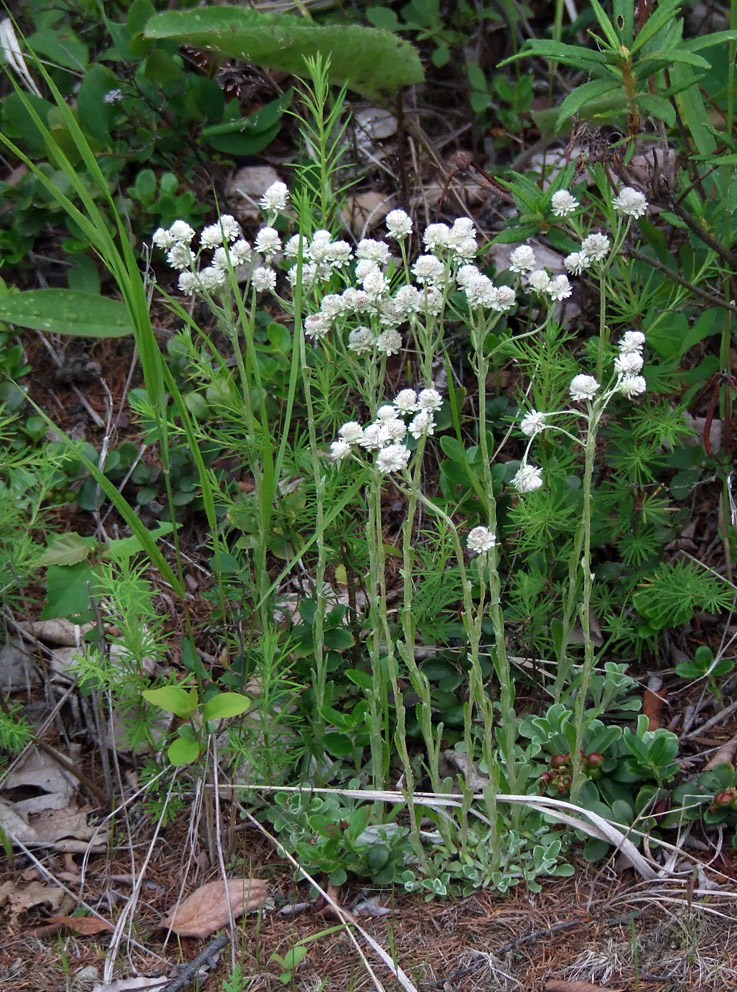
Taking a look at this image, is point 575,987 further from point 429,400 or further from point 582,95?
A: point 582,95

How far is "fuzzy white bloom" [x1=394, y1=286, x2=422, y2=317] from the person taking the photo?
177 centimetres

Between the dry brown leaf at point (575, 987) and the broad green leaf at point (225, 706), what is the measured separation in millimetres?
773

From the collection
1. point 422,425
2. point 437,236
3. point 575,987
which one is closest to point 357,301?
point 437,236

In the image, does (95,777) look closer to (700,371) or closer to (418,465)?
(418,465)

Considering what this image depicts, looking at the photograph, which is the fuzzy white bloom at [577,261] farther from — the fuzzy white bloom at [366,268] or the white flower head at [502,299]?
the fuzzy white bloom at [366,268]

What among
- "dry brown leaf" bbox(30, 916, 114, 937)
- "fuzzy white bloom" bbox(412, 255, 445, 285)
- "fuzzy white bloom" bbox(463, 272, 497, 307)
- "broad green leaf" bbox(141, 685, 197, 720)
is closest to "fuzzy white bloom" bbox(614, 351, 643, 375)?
"fuzzy white bloom" bbox(463, 272, 497, 307)

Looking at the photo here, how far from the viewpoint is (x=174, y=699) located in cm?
187

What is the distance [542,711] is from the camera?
7.72ft

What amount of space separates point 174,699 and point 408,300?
0.91 metres

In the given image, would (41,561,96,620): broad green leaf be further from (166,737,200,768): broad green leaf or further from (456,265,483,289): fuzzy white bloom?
(456,265,483,289): fuzzy white bloom

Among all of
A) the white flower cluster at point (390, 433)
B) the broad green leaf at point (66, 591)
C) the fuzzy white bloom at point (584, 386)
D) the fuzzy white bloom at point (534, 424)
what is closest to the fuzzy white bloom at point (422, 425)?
the white flower cluster at point (390, 433)

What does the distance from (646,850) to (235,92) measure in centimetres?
227

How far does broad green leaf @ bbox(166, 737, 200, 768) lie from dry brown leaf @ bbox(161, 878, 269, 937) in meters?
0.31

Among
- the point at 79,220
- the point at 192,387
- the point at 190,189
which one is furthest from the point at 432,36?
the point at 79,220
